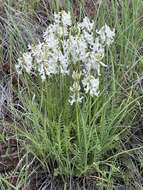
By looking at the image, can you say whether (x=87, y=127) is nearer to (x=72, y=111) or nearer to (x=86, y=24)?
(x=72, y=111)

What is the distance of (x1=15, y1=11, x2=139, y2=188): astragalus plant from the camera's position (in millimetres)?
1884

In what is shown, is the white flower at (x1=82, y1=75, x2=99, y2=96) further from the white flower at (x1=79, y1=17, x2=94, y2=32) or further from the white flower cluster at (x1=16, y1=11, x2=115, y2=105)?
the white flower at (x1=79, y1=17, x2=94, y2=32)

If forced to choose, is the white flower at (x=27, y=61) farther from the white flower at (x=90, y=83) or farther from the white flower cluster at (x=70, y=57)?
the white flower at (x=90, y=83)

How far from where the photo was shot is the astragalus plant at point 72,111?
188 cm

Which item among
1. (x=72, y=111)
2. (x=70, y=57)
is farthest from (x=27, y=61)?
(x=72, y=111)

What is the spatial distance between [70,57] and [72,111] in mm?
247

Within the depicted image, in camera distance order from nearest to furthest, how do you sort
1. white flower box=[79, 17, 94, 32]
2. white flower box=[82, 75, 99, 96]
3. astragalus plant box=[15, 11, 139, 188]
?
white flower box=[82, 75, 99, 96], astragalus plant box=[15, 11, 139, 188], white flower box=[79, 17, 94, 32]

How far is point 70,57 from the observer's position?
194 cm

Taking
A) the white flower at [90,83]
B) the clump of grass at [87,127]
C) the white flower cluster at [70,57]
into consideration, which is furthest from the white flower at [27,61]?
the white flower at [90,83]

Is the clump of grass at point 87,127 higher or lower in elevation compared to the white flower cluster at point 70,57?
lower

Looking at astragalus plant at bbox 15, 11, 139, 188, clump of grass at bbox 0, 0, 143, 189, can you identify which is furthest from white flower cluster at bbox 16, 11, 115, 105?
clump of grass at bbox 0, 0, 143, 189

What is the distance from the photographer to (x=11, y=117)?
2211 mm

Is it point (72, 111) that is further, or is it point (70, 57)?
point (72, 111)

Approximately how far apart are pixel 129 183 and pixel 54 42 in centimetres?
67
